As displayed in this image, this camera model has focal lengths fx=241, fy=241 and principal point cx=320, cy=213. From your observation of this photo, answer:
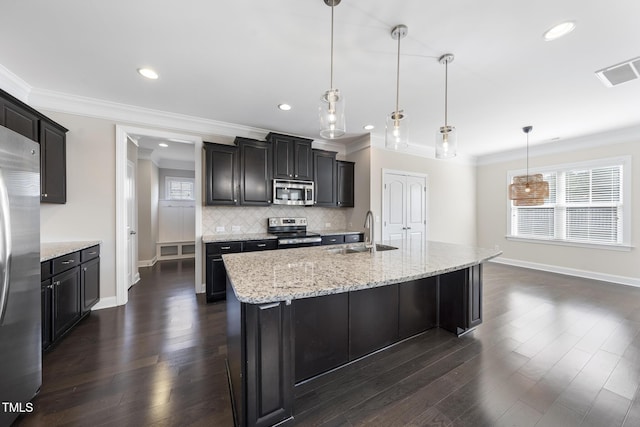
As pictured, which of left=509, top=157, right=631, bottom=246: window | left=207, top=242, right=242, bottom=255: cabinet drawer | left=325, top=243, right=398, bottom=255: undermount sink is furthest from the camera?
left=509, top=157, right=631, bottom=246: window

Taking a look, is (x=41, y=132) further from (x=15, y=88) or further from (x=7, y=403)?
(x=7, y=403)

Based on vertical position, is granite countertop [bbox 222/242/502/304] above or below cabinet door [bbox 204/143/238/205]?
below

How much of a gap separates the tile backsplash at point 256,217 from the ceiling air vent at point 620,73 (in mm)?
3764

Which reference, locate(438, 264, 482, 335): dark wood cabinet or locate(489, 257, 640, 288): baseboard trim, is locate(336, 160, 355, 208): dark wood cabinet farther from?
locate(489, 257, 640, 288): baseboard trim

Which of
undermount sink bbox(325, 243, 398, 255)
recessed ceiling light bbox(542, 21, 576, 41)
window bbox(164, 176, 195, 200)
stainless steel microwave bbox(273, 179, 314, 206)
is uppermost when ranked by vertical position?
recessed ceiling light bbox(542, 21, 576, 41)

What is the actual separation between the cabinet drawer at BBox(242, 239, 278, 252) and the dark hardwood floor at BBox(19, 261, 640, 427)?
0.98 m

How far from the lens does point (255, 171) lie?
153 inches

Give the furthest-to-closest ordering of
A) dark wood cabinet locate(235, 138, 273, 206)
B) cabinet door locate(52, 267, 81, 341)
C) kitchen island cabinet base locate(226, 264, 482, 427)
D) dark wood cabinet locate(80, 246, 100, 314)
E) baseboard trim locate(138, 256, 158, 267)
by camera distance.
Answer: baseboard trim locate(138, 256, 158, 267) → dark wood cabinet locate(235, 138, 273, 206) → dark wood cabinet locate(80, 246, 100, 314) → cabinet door locate(52, 267, 81, 341) → kitchen island cabinet base locate(226, 264, 482, 427)

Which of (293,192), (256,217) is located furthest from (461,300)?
(256,217)

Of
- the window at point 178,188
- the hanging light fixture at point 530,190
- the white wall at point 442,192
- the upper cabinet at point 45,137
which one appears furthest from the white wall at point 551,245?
the upper cabinet at point 45,137

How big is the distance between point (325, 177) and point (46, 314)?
12.6ft

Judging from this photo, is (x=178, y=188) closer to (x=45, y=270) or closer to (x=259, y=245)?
(x=259, y=245)

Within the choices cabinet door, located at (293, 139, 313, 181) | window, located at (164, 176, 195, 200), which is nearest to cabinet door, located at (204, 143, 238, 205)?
cabinet door, located at (293, 139, 313, 181)

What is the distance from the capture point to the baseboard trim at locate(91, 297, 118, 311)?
310 cm
